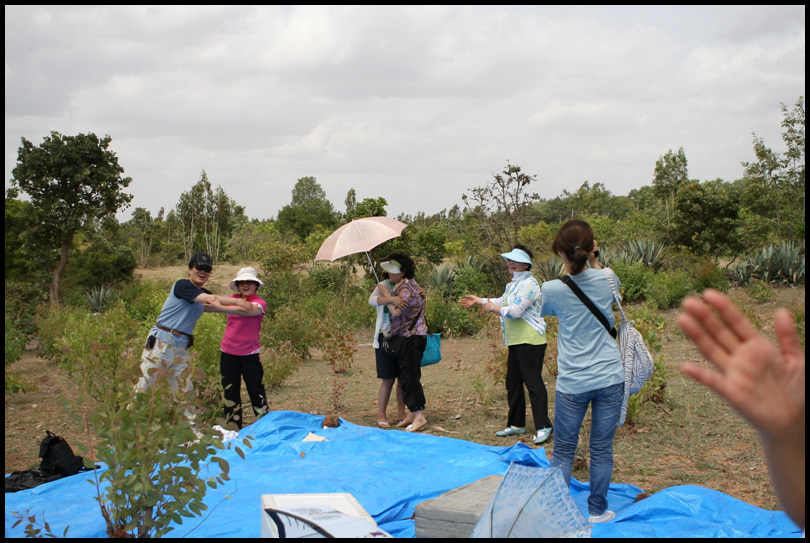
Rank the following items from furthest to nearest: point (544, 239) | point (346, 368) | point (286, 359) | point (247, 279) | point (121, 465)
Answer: point (544, 239)
point (346, 368)
point (286, 359)
point (247, 279)
point (121, 465)

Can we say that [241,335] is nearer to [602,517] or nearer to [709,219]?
[602,517]

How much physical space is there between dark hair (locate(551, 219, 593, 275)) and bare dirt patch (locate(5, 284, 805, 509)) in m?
1.79

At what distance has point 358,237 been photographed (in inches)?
252

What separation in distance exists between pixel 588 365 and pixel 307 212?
128 ft

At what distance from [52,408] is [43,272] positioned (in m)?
13.9

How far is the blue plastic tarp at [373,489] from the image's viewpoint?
3389 millimetres

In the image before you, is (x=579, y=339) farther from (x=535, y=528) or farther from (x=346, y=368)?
(x=346, y=368)

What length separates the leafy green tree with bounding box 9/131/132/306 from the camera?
1947 centimetres

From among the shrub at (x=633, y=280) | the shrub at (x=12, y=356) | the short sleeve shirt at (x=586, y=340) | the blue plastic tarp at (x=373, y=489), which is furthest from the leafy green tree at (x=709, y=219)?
the shrub at (x=12, y=356)

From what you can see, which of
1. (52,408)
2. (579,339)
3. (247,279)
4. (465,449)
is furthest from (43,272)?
Result: (579,339)

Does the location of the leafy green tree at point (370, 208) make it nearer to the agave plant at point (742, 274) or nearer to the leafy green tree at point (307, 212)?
the agave plant at point (742, 274)

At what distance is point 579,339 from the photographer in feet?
11.5

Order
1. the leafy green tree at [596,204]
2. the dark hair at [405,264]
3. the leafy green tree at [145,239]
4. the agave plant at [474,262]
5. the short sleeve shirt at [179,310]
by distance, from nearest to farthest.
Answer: the short sleeve shirt at [179,310] < the dark hair at [405,264] < the agave plant at [474,262] < the leafy green tree at [145,239] < the leafy green tree at [596,204]

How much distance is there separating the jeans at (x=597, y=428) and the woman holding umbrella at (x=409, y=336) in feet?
7.71
